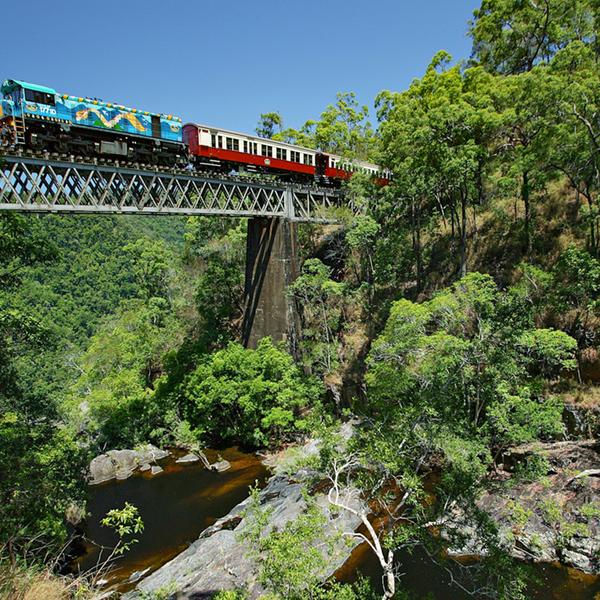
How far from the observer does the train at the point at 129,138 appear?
16359 millimetres

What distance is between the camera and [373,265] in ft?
77.0

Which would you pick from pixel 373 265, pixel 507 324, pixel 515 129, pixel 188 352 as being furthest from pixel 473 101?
pixel 188 352

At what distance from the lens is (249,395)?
2098cm

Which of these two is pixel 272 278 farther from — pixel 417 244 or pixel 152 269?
pixel 152 269

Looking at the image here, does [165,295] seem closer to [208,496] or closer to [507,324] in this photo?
[208,496]

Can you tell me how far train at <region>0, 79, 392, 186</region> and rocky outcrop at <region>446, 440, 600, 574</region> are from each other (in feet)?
53.3

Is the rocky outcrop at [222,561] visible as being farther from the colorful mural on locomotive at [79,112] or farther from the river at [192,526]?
the colorful mural on locomotive at [79,112]

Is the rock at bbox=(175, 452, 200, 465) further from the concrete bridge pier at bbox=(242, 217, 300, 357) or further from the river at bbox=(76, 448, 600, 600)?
the concrete bridge pier at bbox=(242, 217, 300, 357)

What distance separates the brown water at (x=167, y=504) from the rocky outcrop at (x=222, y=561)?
102 centimetres

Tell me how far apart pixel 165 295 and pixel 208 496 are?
23.6 meters

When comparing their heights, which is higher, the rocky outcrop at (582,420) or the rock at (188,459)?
the rocky outcrop at (582,420)

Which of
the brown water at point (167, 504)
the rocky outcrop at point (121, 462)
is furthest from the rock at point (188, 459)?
the rocky outcrop at point (121, 462)

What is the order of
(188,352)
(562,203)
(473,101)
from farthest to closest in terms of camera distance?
1. (188,352)
2. (562,203)
3. (473,101)

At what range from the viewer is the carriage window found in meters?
16.3
